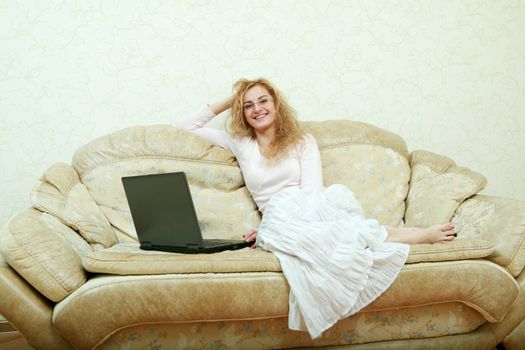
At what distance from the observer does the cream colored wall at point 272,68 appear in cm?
224

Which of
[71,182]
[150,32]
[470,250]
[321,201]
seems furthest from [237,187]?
[470,250]

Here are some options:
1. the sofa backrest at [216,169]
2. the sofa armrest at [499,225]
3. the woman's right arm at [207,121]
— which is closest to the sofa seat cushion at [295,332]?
the sofa armrest at [499,225]

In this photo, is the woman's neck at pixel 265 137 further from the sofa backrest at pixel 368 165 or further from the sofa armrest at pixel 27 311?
the sofa armrest at pixel 27 311

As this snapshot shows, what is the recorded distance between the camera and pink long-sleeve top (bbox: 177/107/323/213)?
6.61 ft

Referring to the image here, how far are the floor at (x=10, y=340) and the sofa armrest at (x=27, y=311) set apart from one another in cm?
60

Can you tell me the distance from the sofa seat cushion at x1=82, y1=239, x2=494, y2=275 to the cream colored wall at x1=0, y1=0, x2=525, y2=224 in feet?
3.29

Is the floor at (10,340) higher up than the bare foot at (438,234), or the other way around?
the bare foot at (438,234)

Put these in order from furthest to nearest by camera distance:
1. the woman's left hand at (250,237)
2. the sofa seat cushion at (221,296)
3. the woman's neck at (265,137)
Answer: the woman's neck at (265,137) < the woman's left hand at (250,237) < the sofa seat cushion at (221,296)

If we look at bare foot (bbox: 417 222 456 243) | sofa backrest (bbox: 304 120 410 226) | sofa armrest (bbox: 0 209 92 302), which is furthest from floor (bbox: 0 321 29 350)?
bare foot (bbox: 417 222 456 243)

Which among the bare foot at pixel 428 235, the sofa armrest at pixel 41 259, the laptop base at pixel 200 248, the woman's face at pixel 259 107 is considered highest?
the woman's face at pixel 259 107

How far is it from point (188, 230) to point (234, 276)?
10.2 inches

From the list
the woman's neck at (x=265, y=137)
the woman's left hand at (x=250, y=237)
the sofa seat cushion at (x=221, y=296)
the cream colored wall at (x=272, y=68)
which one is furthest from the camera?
the cream colored wall at (x=272, y=68)

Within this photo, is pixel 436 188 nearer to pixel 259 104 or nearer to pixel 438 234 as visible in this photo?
pixel 438 234

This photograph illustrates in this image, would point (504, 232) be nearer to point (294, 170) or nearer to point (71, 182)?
point (294, 170)
